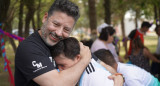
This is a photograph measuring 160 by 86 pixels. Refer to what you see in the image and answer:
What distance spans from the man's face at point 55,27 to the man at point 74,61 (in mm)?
109

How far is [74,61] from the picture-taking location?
2.23 meters

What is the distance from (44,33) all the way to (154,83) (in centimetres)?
200

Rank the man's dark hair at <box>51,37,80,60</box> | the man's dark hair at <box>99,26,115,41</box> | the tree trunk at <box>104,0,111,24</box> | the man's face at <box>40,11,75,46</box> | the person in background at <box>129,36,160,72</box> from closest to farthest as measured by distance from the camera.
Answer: the man's face at <box>40,11,75,46</box>
the man's dark hair at <box>51,37,80,60</box>
the man's dark hair at <box>99,26,115,41</box>
the person in background at <box>129,36,160,72</box>
the tree trunk at <box>104,0,111,24</box>

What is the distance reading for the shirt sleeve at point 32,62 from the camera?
1894 mm

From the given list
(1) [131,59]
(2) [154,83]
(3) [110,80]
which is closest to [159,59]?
(1) [131,59]

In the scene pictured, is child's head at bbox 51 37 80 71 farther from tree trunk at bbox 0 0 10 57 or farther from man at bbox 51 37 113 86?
tree trunk at bbox 0 0 10 57

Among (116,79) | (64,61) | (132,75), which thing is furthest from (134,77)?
(64,61)

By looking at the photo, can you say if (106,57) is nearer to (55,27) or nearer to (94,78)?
(94,78)

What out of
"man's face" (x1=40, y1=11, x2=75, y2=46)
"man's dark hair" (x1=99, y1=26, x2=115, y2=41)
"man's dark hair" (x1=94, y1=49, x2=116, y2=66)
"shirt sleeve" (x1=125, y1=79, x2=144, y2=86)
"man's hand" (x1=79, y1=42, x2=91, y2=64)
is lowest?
"shirt sleeve" (x1=125, y1=79, x2=144, y2=86)

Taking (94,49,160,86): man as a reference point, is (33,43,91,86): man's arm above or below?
above

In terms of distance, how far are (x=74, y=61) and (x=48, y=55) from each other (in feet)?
0.95

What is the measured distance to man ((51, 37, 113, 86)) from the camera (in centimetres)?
215

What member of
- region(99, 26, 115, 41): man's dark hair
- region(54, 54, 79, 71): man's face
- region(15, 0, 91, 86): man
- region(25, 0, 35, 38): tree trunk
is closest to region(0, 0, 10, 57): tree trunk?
region(25, 0, 35, 38): tree trunk

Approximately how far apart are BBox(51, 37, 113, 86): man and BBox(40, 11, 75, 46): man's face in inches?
4.3
